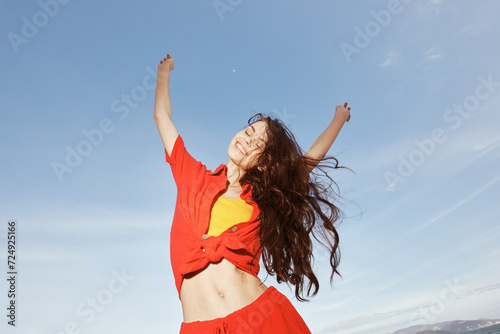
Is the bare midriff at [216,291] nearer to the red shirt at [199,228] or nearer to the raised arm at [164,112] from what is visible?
the red shirt at [199,228]

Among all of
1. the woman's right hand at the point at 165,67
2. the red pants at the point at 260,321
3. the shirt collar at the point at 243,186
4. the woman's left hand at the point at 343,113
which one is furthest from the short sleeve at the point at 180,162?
the woman's left hand at the point at 343,113

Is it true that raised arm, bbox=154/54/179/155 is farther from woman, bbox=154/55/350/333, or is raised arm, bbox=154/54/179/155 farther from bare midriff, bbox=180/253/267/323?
bare midriff, bbox=180/253/267/323

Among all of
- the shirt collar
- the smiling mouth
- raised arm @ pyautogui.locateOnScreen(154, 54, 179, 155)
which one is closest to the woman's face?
the smiling mouth

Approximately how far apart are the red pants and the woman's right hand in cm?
188

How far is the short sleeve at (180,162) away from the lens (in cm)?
302

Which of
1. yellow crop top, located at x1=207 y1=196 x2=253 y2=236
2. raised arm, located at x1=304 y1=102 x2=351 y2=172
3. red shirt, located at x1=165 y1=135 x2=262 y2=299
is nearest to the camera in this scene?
red shirt, located at x1=165 y1=135 x2=262 y2=299

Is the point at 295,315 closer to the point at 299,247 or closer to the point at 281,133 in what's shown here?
the point at 299,247

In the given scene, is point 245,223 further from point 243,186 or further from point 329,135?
point 329,135

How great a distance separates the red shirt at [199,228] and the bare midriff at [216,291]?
6cm

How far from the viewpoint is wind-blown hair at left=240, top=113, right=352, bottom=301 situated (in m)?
3.13

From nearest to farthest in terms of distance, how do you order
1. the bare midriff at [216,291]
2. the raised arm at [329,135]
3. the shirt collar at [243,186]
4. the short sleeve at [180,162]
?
the bare midriff at [216,291]
the short sleeve at [180,162]
the shirt collar at [243,186]
the raised arm at [329,135]

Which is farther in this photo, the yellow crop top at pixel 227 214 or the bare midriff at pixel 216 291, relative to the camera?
the yellow crop top at pixel 227 214

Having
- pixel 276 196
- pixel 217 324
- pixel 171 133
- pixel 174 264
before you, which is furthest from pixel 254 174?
pixel 217 324

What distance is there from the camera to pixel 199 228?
275cm
